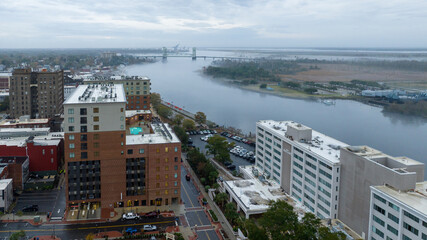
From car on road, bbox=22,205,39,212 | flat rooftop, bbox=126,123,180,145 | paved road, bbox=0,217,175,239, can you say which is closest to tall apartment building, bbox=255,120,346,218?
flat rooftop, bbox=126,123,180,145

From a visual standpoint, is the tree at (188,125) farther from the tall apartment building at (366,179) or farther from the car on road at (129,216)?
the tall apartment building at (366,179)

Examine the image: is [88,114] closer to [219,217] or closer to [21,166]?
[21,166]

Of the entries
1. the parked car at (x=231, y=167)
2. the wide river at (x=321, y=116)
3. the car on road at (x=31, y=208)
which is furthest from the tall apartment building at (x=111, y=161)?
the wide river at (x=321, y=116)

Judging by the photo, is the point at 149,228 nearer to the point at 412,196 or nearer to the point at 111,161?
the point at 111,161

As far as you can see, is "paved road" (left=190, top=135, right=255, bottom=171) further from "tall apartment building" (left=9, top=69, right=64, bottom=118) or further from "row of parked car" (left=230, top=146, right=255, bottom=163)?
"tall apartment building" (left=9, top=69, right=64, bottom=118)

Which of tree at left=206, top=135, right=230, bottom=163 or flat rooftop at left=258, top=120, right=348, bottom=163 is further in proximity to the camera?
tree at left=206, top=135, right=230, bottom=163

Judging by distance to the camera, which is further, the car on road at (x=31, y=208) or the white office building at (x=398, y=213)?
the car on road at (x=31, y=208)

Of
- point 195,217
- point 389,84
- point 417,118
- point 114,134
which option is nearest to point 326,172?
point 195,217

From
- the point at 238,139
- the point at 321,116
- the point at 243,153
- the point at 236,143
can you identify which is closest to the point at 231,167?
the point at 243,153
